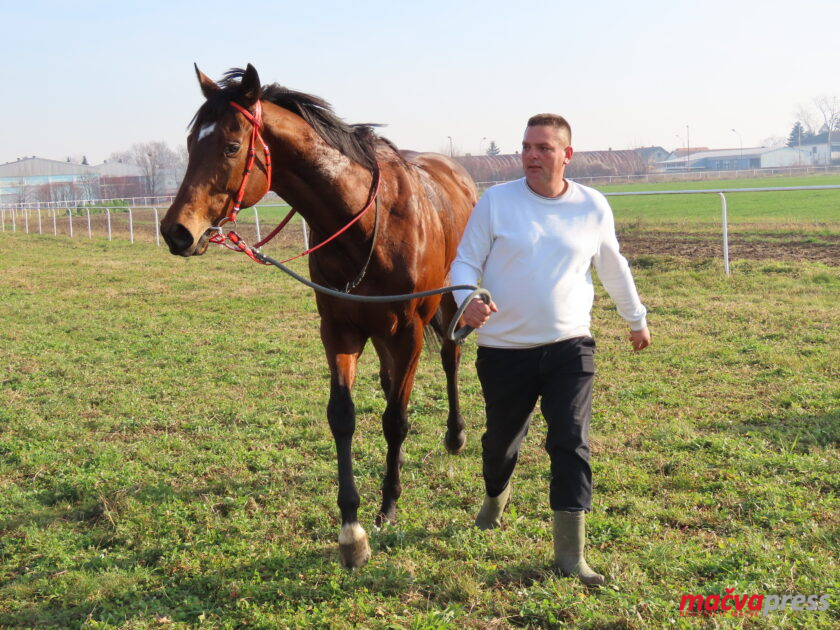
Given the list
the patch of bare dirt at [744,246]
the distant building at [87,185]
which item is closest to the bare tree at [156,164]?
the distant building at [87,185]

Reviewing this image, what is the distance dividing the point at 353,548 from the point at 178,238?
5.11 feet

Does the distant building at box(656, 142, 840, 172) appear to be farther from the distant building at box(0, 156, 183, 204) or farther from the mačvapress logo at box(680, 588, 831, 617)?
the mačvapress logo at box(680, 588, 831, 617)

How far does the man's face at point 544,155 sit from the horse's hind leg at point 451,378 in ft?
6.26

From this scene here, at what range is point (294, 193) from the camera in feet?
11.7

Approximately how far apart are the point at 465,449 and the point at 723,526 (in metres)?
1.77

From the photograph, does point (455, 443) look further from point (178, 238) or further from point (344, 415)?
point (178, 238)

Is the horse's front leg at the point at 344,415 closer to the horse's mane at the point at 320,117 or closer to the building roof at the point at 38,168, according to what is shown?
the horse's mane at the point at 320,117

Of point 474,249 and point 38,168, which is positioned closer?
point 474,249

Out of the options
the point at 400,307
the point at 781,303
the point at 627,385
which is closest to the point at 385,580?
the point at 400,307

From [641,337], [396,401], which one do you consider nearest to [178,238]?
[396,401]

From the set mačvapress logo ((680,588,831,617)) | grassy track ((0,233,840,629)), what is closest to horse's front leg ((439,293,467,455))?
grassy track ((0,233,840,629))

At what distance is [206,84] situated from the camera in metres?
3.35

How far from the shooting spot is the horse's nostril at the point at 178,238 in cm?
299

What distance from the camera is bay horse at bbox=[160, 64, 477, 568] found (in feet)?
10.4
